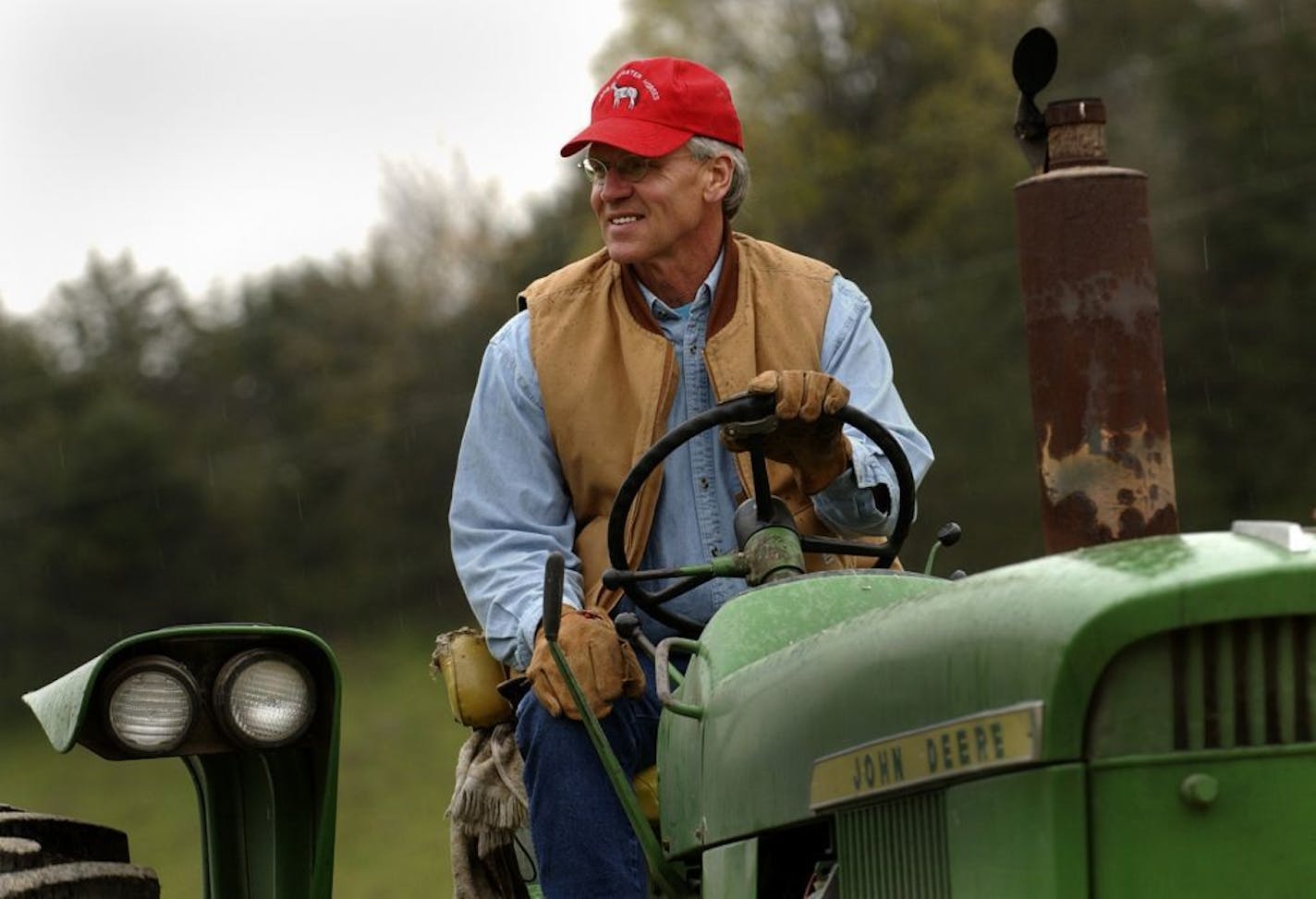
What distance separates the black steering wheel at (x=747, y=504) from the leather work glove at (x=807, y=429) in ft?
0.08

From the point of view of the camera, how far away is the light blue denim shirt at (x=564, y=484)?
14.3ft

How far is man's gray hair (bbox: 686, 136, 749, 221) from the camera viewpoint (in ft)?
15.3

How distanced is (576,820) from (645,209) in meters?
1.19

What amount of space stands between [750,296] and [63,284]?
20.1m

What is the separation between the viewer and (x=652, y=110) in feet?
15.1

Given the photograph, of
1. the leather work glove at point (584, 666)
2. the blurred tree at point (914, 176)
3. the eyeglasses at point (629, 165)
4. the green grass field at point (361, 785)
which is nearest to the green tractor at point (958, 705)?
the leather work glove at point (584, 666)

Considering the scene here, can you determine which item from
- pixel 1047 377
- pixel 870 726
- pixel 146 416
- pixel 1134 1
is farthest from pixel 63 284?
pixel 870 726

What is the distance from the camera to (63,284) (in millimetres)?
23844

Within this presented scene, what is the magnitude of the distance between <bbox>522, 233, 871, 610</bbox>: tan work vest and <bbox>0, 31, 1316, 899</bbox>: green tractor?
208 millimetres

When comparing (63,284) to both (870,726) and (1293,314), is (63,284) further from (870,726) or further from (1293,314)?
(870,726)

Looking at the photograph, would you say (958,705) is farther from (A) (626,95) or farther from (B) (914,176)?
(B) (914,176)

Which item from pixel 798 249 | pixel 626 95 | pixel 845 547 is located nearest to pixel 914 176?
pixel 798 249

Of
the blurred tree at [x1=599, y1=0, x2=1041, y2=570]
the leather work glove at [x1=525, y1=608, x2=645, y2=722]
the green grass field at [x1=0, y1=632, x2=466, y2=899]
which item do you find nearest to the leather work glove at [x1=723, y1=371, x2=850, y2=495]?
the leather work glove at [x1=525, y1=608, x2=645, y2=722]

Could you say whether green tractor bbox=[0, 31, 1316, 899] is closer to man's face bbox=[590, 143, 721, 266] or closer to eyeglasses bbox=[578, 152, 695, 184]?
man's face bbox=[590, 143, 721, 266]
